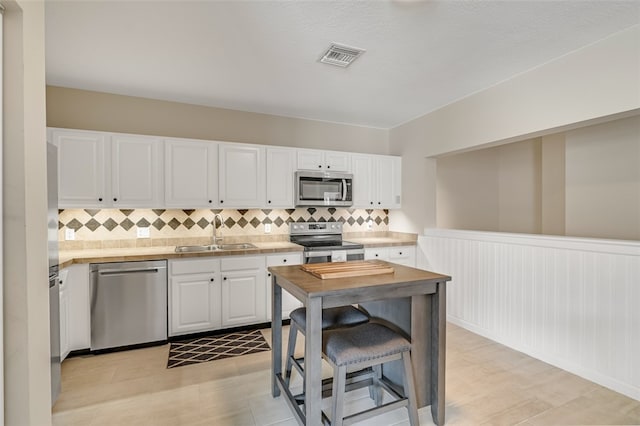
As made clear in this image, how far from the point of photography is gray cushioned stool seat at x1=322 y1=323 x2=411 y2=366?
173 cm

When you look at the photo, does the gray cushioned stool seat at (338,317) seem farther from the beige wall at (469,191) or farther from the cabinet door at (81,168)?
the beige wall at (469,191)

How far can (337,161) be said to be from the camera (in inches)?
169

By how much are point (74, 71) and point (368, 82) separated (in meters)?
2.75

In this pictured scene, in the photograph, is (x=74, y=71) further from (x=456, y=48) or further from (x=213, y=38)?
(x=456, y=48)

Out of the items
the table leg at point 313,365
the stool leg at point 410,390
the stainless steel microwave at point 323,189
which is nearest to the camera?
the table leg at point 313,365

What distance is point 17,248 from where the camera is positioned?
1.07 metres

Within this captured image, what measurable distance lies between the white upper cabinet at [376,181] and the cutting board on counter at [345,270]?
87.1 inches

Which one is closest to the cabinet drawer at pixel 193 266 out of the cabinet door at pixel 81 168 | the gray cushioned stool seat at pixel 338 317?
the cabinet door at pixel 81 168

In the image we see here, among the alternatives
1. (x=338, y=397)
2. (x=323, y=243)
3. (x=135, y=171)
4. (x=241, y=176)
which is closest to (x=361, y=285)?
(x=338, y=397)

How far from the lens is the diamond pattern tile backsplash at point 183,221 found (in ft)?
11.0

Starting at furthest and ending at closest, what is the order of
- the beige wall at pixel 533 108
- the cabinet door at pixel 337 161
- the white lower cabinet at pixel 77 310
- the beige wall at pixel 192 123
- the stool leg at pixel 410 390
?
1. the cabinet door at pixel 337 161
2. the beige wall at pixel 192 123
3. the white lower cabinet at pixel 77 310
4. the beige wall at pixel 533 108
5. the stool leg at pixel 410 390

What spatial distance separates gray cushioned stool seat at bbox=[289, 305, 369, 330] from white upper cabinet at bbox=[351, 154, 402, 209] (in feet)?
7.56

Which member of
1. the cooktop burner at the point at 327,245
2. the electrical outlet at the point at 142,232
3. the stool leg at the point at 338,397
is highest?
the electrical outlet at the point at 142,232

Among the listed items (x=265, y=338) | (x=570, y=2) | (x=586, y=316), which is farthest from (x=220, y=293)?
(x=570, y=2)
